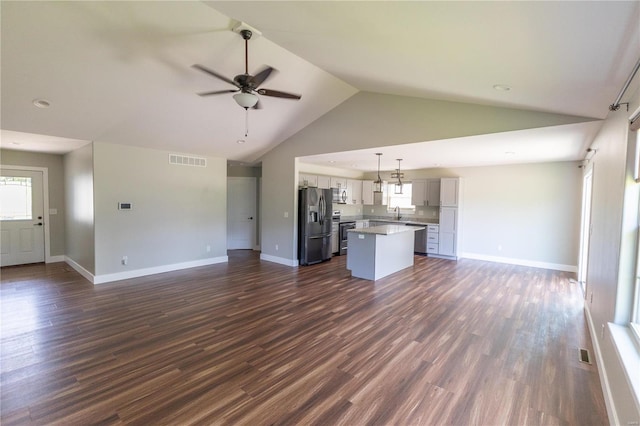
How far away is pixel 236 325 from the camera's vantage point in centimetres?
347

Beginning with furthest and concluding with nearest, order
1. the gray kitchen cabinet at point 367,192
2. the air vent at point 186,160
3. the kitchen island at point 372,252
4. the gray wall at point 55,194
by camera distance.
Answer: the gray kitchen cabinet at point 367,192 → the gray wall at point 55,194 → the air vent at point 186,160 → the kitchen island at point 372,252

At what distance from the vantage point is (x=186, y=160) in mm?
6160

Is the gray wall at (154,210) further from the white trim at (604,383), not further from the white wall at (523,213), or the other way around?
the white trim at (604,383)

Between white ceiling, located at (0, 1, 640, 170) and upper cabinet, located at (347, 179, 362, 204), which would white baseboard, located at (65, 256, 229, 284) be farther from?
upper cabinet, located at (347, 179, 362, 204)

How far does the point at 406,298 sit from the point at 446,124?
2.69 metres

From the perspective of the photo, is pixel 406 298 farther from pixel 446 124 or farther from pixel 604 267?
pixel 446 124

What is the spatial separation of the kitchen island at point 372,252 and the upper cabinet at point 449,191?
2.27 metres

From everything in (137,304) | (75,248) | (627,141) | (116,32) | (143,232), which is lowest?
(137,304)

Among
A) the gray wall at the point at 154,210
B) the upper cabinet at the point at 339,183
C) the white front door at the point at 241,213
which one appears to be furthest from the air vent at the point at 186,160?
the upper cabinet at the point at 339,183

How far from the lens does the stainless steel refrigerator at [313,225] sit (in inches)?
261

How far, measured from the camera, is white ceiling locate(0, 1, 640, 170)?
5.70ft

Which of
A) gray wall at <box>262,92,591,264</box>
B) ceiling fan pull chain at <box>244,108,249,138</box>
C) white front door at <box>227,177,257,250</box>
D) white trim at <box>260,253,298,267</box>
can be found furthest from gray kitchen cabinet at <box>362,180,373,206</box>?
ceiling fan pull chain at <box>244,108,249,138</box>

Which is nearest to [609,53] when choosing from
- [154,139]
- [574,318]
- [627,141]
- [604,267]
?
[627,141]

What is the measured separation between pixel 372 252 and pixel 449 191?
3517 millimetres
